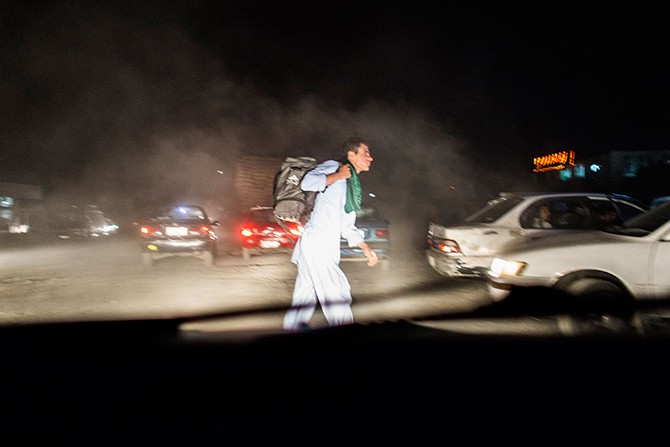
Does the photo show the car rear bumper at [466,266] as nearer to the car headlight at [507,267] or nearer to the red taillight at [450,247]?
the red taillight at [450,247]

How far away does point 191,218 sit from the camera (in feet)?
40.5

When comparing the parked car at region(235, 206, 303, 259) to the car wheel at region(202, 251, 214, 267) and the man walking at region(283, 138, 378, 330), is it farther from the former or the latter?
the man walking at region(283, 138, 378, 330)

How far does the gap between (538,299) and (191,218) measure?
8.58m

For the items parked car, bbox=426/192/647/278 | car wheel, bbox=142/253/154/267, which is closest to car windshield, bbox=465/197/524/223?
parked car, bbox=426/192/647/278

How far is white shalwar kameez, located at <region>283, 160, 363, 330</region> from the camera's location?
4.54 m

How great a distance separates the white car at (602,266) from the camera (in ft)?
16.7

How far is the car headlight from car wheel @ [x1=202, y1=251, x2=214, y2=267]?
756cm

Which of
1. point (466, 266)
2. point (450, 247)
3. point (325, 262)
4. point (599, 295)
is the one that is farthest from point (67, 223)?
point (599, 295)

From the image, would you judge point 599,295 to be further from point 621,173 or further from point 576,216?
point 621,173

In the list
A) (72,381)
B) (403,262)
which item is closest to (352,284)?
(403,262)

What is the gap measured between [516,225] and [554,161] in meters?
38.8

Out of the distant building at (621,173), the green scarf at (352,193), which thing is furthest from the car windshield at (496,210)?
the distant building at (621,173)

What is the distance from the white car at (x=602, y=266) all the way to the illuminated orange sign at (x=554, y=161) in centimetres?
3902

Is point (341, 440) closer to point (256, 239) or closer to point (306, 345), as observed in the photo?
point (306, 345)
